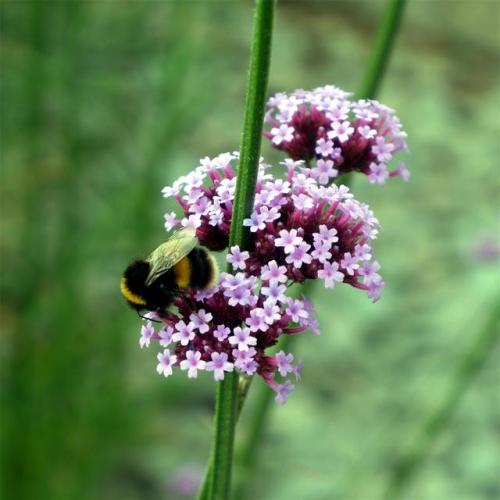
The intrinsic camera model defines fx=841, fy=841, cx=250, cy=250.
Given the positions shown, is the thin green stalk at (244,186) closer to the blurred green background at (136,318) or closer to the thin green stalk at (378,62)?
the thin green stalk at (378,62)

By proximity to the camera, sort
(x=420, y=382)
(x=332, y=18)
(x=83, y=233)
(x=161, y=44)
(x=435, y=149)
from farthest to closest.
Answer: (x=332, y=18), (x=435, y=149), (x=420, y=382), (x=161, y=44), (x=83, y=233)

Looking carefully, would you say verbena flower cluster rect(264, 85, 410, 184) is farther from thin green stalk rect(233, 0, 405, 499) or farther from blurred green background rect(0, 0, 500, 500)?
blurred green background rect(0, 0, 500, 500)

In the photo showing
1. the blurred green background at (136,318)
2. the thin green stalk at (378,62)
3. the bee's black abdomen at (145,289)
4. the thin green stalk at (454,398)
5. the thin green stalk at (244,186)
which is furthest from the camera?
the blurred green background at (136,318)

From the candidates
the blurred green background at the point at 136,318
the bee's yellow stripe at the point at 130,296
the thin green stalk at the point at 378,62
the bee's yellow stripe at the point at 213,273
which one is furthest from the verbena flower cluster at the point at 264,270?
the blurred green background at the point at 136,318

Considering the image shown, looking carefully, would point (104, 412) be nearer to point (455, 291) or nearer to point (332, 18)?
point (455, 291)

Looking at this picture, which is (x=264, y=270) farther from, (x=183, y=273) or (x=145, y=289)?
(x=145, y=289)

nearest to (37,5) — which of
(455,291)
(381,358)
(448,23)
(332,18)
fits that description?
(381,358)

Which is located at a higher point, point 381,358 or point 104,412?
point 381,358
